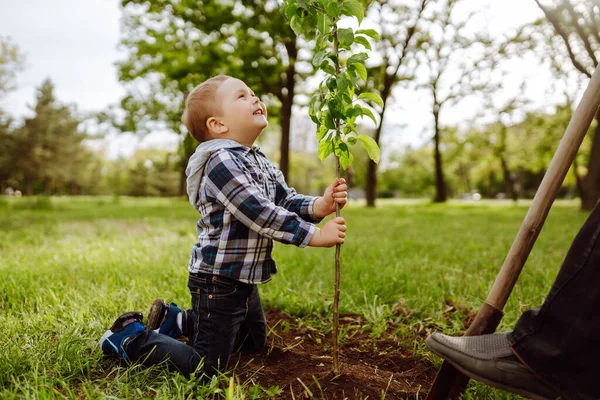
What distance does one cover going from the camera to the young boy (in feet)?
6.07

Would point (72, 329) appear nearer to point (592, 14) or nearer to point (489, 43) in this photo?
point (592, 14)

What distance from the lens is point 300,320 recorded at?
2.68 m

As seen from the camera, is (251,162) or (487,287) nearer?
(251,162)

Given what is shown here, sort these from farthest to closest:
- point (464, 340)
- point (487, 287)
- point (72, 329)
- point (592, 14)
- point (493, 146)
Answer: point (493, 146)
point (592, 14)
point (487, 287)
point (72, 329)
point (464, 340)

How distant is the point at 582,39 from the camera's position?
10.5m

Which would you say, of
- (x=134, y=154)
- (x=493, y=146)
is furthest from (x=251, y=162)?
(x=134, y=154)

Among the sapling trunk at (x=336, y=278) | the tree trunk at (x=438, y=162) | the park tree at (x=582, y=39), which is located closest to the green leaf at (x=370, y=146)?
the sapling trunk at (x=336, y=278)

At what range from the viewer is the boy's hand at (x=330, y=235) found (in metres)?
1.75

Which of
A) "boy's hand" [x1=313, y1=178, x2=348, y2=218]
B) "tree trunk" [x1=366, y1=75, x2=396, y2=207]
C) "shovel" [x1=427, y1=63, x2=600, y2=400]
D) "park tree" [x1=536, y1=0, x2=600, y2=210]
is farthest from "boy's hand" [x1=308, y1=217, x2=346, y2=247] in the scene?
"tree trunk" [x1=366, y1=75, x2=396, y2=207]

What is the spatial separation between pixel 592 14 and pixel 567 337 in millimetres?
12966

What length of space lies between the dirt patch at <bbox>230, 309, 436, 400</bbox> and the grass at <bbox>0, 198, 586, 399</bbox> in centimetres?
11

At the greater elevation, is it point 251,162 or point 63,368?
point 251,162

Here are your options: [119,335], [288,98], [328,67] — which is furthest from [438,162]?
[119,335]

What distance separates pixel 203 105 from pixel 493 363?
1681 millimetres
